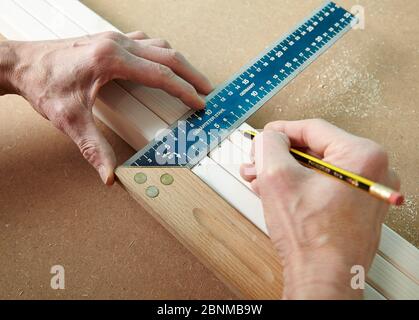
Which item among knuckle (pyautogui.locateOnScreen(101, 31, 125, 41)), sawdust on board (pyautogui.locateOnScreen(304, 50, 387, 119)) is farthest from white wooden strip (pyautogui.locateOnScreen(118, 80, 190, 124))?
sawdust on board (pyautogui.locateOnScreen(304, 50, 387, 119))

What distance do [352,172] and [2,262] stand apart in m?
1.03

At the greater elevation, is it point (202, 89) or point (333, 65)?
point (333, 65)

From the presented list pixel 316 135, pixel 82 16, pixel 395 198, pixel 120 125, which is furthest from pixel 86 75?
pixel 395 198

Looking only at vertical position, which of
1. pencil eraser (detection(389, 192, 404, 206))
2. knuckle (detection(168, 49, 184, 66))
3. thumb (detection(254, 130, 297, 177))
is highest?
pencil eraser (detection(389, 192, 404, 206))

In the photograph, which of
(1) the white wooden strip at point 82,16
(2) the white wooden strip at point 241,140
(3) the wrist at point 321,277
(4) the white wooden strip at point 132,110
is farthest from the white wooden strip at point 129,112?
(3) the wrist at point 321,277

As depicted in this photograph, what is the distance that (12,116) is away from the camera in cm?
163

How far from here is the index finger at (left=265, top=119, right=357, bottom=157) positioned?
1.09m

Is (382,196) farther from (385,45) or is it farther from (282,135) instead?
(385,45)

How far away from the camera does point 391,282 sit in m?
1.12

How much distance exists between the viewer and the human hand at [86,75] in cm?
126

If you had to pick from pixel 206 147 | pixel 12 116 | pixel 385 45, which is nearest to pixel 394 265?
pixel 206 147

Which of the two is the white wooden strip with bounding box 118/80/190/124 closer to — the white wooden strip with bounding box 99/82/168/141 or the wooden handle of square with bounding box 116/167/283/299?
the white wooden strip with bounding box 99/82/168/141

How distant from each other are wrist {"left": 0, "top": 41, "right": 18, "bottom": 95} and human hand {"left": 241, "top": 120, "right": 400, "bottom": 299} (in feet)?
2.70

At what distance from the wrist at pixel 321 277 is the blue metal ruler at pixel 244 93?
0.45m
